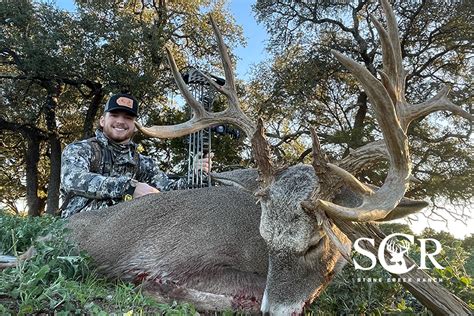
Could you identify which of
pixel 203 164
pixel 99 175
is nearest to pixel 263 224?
pixel 99 175

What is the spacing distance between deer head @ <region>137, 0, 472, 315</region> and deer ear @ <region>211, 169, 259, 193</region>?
0.68m

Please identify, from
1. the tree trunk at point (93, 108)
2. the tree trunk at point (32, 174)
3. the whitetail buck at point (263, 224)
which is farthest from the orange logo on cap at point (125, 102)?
the tree trunk at point (32, 174)

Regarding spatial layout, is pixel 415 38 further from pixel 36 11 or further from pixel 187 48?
pixel 36 11

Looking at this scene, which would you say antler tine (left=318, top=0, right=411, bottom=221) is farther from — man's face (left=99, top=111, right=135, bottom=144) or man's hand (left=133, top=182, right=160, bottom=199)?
man's face (left=99, top=111, right=135, bottom=144)

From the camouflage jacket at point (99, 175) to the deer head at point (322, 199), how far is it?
209 cm

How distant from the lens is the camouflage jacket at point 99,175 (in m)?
4.96

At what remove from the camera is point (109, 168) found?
223 inches

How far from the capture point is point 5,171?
2400cm

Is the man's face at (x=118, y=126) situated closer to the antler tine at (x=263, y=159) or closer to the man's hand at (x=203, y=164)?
the man's hand at (x=203, y=164)

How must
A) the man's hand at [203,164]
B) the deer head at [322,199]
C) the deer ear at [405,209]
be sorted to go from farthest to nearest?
the man's hand at [203,164]
the deer ear at [405,209]
the deer head at [322,199]

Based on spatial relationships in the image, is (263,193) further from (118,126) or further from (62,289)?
(118,126)

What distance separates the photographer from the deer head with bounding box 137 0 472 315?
290 centimetres

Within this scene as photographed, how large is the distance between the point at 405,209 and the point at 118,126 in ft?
12.1

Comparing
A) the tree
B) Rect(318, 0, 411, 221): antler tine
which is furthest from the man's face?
the tree
